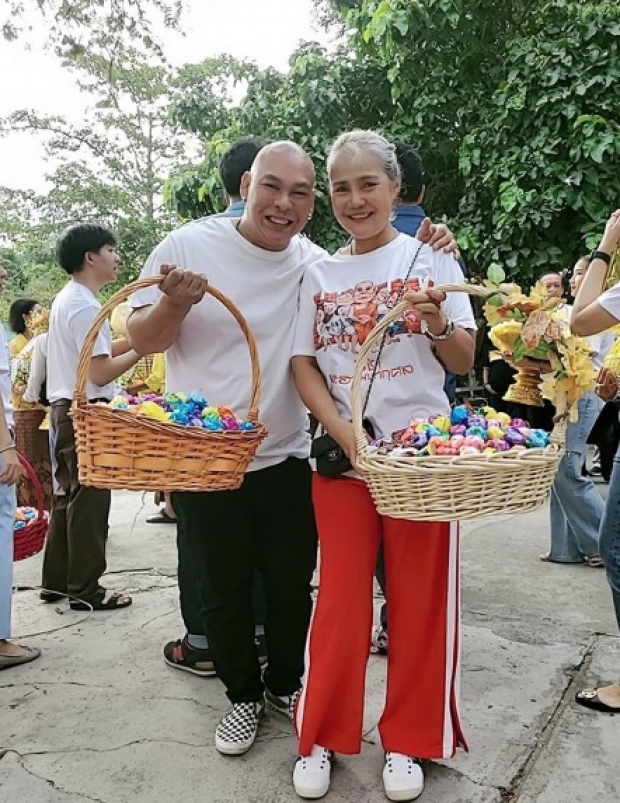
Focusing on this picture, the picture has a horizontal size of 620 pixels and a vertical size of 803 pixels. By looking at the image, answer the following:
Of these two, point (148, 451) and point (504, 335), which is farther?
point (504, 335)

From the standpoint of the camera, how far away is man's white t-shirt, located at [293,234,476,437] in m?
2.01

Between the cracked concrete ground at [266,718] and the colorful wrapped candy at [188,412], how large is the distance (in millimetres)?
944

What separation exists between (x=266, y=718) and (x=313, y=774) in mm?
445

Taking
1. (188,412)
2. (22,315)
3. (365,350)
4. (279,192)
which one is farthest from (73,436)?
(22,315)

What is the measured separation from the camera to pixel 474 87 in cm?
752

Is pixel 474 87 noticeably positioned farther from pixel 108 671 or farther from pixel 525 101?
pixel 108 671

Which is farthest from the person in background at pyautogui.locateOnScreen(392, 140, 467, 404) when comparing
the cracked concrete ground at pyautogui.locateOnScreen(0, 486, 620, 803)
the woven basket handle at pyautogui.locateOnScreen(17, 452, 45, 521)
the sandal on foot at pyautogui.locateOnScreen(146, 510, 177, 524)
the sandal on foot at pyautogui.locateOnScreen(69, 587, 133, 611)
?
the sandal on foot at pyautogui.locateOnScreen(146, 510, 177, 524)

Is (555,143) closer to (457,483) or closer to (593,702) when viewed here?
(593,702)

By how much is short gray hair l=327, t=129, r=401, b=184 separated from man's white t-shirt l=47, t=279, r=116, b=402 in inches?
69.1

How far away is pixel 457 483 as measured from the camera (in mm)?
1685

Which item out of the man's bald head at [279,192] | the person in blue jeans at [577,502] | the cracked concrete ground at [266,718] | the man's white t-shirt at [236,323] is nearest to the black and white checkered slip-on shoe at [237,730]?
the cracked concrete ground at [266,718]

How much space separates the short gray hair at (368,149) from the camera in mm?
2010

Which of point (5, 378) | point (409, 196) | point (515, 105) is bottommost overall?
point (5, 378)

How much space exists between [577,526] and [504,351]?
1.53 m
